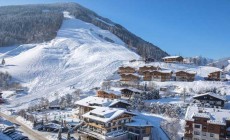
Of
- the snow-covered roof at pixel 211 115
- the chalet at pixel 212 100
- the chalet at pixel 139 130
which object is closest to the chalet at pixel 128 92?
the chalet at pixel 212 100

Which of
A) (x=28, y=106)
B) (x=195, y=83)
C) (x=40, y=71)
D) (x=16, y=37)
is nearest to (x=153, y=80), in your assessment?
(x=195, y=83)

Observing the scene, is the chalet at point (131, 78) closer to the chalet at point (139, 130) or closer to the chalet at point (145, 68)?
the chalet at point (145, 68)

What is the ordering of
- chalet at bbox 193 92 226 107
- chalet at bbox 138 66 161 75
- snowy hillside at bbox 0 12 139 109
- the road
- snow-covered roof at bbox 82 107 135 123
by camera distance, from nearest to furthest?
1. snow-covered roof at bbox 82 107 135 123
2. the road
3. chalet at bbox 193 92 226 107
4. chalet at bbox 138 66 161 75
5. snowy hillside at bbox 0 12 139 109

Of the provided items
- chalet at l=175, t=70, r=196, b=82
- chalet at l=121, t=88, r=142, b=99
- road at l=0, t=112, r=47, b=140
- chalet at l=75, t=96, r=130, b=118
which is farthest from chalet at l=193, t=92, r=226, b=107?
road at l=0, t=112, r=47, b=140

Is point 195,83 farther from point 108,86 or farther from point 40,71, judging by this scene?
point 40,71

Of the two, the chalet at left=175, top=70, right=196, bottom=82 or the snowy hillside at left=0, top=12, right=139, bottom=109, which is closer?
the chalet at left=175, top=70, right=196, bottom=82

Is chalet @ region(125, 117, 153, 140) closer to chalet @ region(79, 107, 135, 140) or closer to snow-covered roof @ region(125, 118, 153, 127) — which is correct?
snow-covered roof @ region(125, 118, 153, 127)
